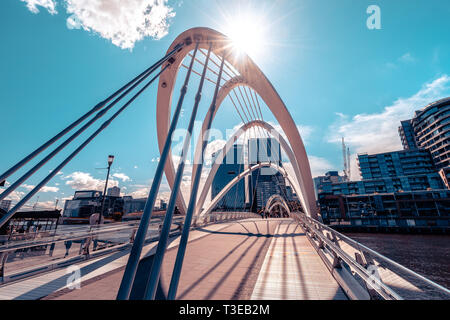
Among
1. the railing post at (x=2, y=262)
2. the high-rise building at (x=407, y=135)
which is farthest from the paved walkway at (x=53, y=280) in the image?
the high-rise building at (x=407, y=135)

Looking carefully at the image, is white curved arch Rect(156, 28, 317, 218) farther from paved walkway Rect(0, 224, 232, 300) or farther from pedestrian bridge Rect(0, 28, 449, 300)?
paved walkway Rect(0, 224, 232, 300)

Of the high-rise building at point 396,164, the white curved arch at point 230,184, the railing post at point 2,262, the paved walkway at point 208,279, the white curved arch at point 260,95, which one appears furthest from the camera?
the high-rise building at point 396,164

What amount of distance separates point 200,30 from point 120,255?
10.3 m

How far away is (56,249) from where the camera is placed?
18.7ft

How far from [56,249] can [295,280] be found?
6.97 meters

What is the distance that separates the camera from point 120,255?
576 centimetres

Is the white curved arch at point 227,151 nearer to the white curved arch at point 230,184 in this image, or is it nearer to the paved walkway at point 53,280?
the white curved arch at point 230,184

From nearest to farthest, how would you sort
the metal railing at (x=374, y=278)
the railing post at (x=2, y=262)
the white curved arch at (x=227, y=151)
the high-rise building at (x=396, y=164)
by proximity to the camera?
the metal railing at (x=374, y=278) → the railing post at (x=2, y=262) → the white curved arch at (x=227, y=151) → the high-rise building at (x=396, y=164)

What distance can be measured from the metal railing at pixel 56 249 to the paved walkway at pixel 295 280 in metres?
5.01

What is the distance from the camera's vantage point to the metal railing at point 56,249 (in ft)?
13.3

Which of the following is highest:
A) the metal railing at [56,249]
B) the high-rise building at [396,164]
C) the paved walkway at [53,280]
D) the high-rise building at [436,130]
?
the high-rise building at [436,130]

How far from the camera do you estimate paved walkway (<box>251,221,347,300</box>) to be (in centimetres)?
313

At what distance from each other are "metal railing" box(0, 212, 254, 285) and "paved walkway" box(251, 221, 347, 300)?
5.01 m

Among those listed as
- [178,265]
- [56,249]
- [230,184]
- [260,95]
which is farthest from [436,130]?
[56,249]
